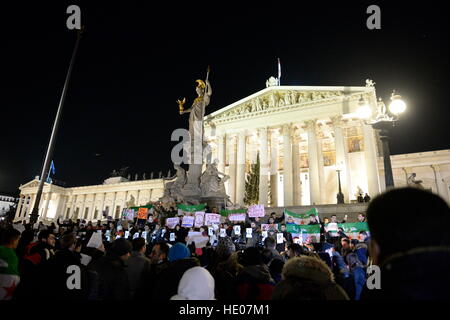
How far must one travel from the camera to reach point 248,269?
3828 millimetres

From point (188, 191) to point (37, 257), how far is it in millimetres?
12642

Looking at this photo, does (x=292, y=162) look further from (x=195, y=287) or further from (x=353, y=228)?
(x=195, y=287)

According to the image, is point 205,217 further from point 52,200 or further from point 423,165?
point 52,200

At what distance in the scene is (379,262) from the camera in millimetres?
1517

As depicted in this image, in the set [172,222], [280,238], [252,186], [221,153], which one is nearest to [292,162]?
[252,186]

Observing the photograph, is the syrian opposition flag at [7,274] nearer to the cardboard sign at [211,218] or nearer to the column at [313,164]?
the cardboard sign at [211,218]

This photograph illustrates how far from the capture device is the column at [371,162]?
32697mm

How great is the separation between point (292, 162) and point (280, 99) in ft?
32.7

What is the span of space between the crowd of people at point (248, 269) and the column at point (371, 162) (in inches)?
1159

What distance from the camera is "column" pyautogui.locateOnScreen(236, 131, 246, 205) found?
3781 centimetres

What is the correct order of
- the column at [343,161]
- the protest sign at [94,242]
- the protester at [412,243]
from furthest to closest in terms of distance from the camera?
the column at [343,161]
the protest sign at [94,242]
the protester at [412,243]

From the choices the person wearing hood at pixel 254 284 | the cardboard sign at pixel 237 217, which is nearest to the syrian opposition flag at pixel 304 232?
the cardboard sign at pixel 237 217

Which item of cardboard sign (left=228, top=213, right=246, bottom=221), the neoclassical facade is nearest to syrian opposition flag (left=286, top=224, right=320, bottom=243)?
cardboard sign (left=228, top=213, right=246, bottom=221)
